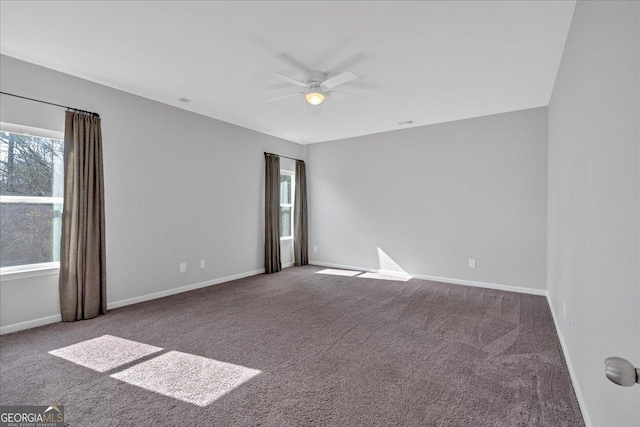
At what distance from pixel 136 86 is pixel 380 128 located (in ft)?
12.4

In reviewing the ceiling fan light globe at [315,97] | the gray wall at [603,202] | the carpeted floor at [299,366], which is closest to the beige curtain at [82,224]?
the carpeted floor at [299,366]

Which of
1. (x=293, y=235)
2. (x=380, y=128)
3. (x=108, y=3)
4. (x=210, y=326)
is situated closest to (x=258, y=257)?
(x=293, y=235)

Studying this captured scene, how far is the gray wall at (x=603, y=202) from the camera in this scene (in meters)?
1.10

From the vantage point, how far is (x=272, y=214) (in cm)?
601

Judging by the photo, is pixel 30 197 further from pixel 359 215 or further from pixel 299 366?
pixel 359 215

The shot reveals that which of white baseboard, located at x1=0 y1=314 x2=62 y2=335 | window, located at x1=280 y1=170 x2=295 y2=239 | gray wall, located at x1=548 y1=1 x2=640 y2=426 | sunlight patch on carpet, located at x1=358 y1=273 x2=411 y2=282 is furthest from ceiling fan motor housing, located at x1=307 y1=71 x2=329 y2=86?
white baseboard, located at x1=0 y1=314 x2=62 y2=335

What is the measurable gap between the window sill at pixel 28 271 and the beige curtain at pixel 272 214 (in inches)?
123

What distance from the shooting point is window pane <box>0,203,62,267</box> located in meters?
3.15

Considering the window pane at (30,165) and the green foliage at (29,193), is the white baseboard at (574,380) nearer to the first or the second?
the green foliage at (29,193)

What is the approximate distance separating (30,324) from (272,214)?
3621mm

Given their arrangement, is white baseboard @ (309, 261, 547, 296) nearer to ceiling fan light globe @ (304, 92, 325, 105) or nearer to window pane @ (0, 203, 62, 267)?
ceiling fan light globe @ (304, 92, 325, 105)

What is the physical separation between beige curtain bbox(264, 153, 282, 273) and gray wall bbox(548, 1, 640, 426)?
451 cm

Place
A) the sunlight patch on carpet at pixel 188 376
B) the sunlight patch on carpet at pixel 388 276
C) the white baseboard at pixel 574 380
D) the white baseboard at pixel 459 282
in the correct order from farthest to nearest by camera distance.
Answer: the sunlight patch on carpet at pixel 388 276, the white baseboard at pixel 459 282, the sunlight patch on carpet at pixel 188 376, the white baseboard at pixel 574 380

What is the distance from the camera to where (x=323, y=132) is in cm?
600
